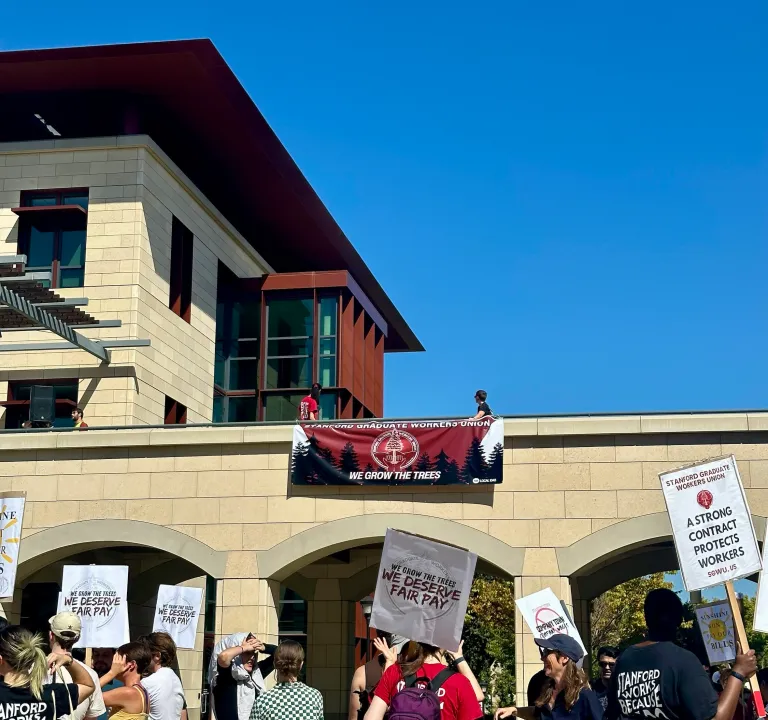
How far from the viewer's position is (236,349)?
31.8 m

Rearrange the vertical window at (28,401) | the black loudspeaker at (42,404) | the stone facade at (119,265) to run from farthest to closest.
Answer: the vertical window at (28,401) → the stone facade at (119,265) → the black loudspeaker at (42,404)

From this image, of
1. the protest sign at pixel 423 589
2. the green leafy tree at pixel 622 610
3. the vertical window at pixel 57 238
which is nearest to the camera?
the protest sign at pixel 423 589

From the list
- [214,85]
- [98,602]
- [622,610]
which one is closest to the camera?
[98,602]

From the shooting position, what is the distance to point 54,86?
27000mm

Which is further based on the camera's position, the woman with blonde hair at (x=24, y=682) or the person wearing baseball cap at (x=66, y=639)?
the person wearing baseball cap at (x=66, y=639)

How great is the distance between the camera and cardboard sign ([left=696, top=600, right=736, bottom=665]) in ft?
47.9

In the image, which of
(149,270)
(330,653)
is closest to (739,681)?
(330,653)

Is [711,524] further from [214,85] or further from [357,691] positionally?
[214,85]

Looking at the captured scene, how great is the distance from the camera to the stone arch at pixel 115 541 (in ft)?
67.5

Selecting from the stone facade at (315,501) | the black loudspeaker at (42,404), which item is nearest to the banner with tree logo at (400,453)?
the stone facade at (315,501)

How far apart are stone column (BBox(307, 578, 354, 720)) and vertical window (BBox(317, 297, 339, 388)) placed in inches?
274

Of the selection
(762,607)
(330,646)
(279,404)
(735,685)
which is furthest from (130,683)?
(279,404)

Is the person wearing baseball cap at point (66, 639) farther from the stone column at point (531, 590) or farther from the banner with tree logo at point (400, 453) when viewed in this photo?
the banner with tree logo at point (400, 453)

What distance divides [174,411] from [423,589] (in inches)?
775
